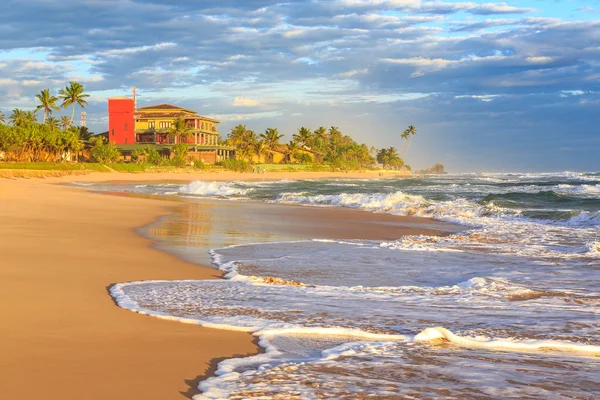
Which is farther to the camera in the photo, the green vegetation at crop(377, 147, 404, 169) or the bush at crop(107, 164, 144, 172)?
the green vegetation at crop(377, 147, 404, 169)

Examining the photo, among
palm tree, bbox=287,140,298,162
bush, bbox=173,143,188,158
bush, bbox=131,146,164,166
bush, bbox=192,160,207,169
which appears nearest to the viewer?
bush, bbox=131,146,164,166

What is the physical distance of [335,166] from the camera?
12219 centimetres

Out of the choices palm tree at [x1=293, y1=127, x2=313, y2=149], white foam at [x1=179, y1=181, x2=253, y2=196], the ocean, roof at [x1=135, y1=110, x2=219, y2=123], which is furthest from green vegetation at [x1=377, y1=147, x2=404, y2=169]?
the ocean

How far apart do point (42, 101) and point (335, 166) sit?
56.1 meters

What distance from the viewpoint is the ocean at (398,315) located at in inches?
169

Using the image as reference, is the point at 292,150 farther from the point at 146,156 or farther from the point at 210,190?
the point at 210,190

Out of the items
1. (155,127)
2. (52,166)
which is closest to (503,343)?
(52,166)

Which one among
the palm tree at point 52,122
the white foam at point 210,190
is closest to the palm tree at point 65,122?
the palm tree at point 52,122

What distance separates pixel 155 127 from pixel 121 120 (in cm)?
521

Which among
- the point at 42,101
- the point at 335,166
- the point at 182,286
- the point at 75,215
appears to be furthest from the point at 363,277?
the point at 335,166

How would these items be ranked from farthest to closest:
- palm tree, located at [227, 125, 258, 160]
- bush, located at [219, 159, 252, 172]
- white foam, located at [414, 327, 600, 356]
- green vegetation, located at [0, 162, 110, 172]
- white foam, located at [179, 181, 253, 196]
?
1. palm tree, located at [227, 125, 258, 160]
2. bush, located at [219, 159, 252, 172]
3. green vegetation, located at [0, 162, 110, 172]
4. white foam, located at [179, 181, 253, 196]
5. white foam, located at [414, 327, 600, 356]

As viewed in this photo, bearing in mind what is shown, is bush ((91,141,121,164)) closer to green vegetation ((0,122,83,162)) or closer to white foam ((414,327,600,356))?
green vegetation ((0,122,83,162))

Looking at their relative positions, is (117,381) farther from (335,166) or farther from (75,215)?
(335,166)

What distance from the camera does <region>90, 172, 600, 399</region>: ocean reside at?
4.30 m
